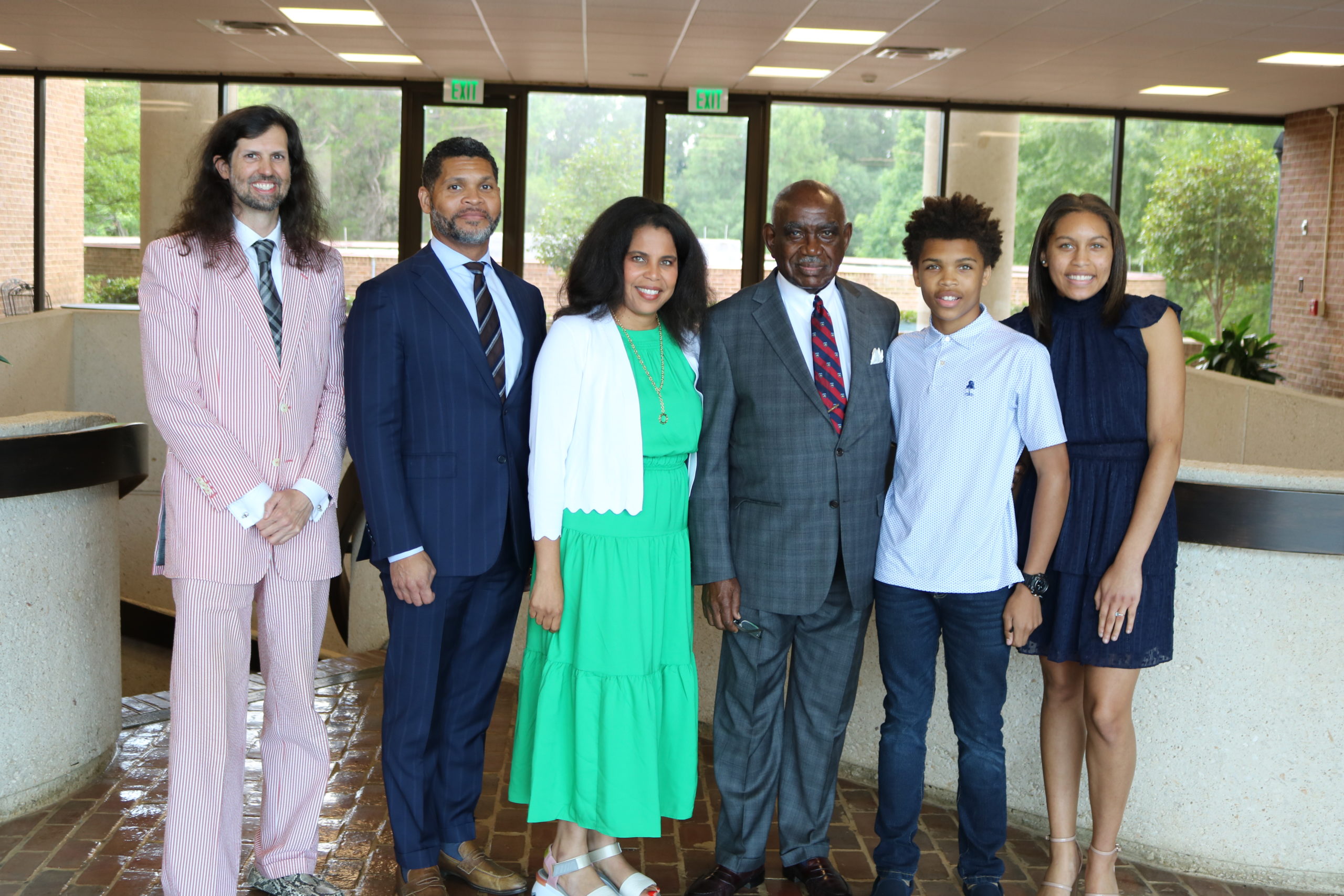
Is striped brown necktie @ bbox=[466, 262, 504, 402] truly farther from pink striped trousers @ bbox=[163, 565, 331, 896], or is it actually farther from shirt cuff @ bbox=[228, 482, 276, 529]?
pink striped trousers @ bbox=[163, 565, 331, 896]

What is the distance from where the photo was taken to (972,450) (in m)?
2.85

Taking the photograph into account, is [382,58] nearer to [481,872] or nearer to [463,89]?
[463,89]

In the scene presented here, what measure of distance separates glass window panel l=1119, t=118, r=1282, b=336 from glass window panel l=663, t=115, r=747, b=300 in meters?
4.34

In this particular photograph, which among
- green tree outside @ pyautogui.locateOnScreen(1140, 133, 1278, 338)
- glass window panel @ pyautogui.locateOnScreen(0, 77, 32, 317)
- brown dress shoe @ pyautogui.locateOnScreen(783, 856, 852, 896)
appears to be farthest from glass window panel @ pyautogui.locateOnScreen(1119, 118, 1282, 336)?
glass window panel @ pyautogui.locateOnScreen(0, 77, 32, 317)

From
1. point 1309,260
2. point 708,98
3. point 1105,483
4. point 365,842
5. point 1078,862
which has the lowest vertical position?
point 365,842

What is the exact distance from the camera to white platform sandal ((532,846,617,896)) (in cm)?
293

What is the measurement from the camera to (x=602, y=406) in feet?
9.11

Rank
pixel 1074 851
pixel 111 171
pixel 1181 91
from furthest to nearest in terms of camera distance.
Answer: pixel 111 171
pixel 1181 91
pixel 1074 851

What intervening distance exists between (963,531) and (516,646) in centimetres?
A: 263

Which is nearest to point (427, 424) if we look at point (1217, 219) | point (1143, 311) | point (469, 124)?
point (1143, 311)

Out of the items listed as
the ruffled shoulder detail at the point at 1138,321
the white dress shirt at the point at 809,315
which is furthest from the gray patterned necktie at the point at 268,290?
the ruffled shoulder detail at the point at 1138,321

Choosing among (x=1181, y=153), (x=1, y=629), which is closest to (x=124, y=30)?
(x=1, y=629)

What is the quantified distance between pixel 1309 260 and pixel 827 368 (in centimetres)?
1128

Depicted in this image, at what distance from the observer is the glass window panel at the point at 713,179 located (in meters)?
12.6
